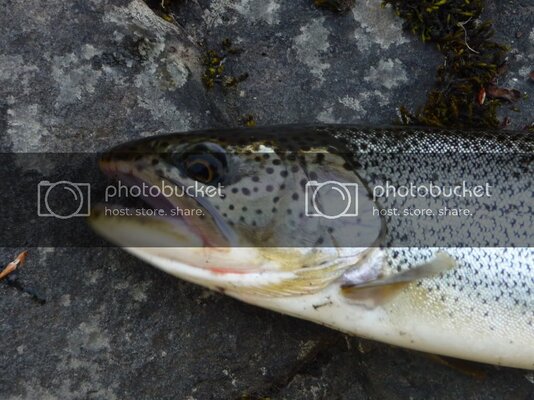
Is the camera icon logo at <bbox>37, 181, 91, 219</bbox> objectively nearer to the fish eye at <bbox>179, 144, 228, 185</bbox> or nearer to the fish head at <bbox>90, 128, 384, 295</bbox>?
the fish head at <bbox>90, 128, 384, 295</bbox>

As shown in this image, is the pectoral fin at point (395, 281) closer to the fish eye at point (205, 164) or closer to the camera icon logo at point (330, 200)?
the camera icon logo at point (330, 200)

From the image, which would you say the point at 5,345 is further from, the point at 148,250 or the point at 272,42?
the point at 272,42

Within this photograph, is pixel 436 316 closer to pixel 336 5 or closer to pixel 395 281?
pixel 395 281

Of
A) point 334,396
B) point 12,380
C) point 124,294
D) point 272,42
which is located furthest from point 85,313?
point 272,42

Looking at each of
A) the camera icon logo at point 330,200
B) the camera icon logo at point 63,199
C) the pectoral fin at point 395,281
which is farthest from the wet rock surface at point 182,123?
the camera icon logo at point 330,200

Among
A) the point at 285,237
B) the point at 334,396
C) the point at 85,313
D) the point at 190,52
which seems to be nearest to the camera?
the point at 285,237
